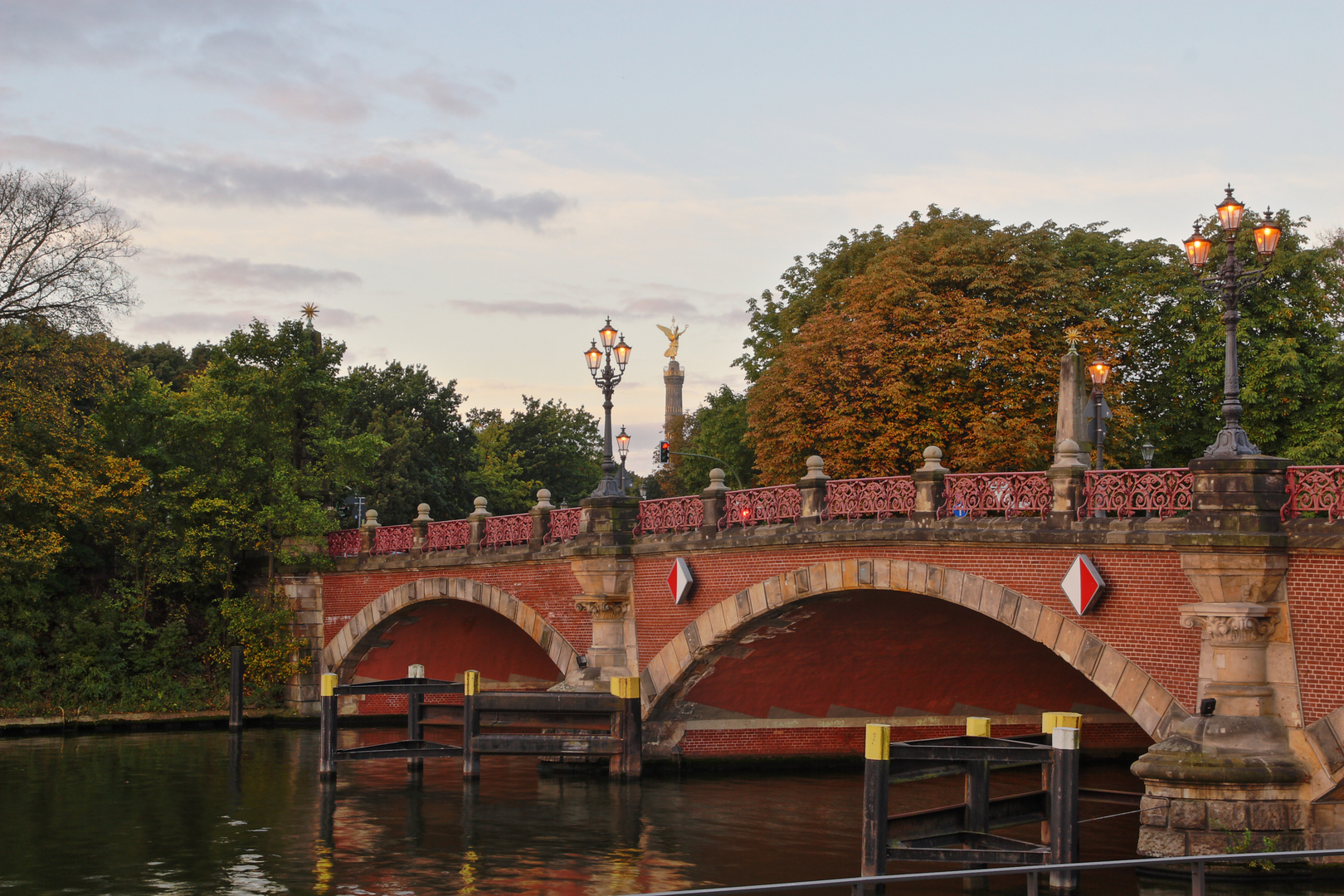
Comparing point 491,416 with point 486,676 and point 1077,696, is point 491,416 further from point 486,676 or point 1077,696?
point 1077,696

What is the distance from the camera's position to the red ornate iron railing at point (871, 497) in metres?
19.1

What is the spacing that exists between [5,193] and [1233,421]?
27.2 m

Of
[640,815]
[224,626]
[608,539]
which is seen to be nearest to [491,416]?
[224,626]

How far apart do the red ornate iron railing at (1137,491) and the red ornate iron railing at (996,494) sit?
0.61 m

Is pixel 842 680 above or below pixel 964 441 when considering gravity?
below

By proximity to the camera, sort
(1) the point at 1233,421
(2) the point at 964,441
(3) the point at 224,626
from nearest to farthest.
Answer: (1) the point at 1233,421
(2) the point at 964,441
(3) the point at 224,626

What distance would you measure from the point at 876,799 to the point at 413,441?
133ft

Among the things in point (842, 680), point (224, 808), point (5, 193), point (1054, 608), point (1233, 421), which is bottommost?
point (224, 808)

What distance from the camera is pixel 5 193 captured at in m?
31.3

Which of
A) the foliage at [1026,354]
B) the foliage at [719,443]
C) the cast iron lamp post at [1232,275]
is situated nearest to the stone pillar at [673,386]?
the foliage at [719,443]

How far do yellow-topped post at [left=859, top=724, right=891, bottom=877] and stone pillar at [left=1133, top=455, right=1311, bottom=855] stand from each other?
301cm

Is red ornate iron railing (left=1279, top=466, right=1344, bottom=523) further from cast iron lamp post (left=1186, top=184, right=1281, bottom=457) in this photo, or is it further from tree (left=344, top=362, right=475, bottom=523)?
tree (left=344, top=362, right=475, bottom=523)

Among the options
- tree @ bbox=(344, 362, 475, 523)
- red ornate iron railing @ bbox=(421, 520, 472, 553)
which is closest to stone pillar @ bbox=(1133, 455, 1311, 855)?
red ornate iron railing @ bbox=(421, 520, 472, 553)

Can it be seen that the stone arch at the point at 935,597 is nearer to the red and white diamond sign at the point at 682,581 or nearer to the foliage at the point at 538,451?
the red and white diamond sign at the point at 682,581
